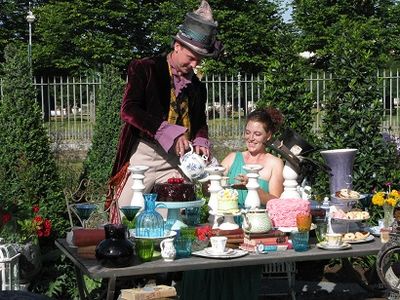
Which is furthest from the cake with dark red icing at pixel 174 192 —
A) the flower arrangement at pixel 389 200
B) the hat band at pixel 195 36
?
the flower arrangement at pixel 389 200

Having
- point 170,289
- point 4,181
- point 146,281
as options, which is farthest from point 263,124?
point 4,181

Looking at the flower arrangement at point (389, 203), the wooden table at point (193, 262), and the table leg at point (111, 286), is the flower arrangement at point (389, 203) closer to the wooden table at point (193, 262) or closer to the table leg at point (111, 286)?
the wooden table at point (193, 262)

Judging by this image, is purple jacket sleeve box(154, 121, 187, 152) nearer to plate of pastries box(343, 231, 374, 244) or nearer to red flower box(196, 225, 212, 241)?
red flower box(196, 225, 212, 241)

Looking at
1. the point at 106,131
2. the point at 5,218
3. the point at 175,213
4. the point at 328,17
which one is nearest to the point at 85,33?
the point at 328,17

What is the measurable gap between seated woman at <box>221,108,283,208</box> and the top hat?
691mm

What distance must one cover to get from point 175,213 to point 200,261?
522mm

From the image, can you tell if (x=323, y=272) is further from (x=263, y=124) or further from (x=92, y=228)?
(x=92, y=228)

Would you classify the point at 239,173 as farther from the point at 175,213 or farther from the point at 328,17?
the point at 328,17

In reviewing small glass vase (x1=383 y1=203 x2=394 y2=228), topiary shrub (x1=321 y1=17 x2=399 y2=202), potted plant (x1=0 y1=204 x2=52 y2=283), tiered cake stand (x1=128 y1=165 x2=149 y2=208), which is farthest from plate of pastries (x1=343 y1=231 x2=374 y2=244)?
potted plant (x1=0 y1=204 x2=52 y2=283)

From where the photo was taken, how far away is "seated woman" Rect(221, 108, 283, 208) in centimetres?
473

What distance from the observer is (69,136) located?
681 inches

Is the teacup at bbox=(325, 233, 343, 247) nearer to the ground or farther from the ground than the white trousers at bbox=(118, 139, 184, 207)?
nearer to the ground

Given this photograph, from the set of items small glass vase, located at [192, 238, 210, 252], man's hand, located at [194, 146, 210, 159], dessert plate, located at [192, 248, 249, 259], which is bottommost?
dessert plate, located at [192, 248, 249, 259]

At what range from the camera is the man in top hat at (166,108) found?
4246 millimetres
